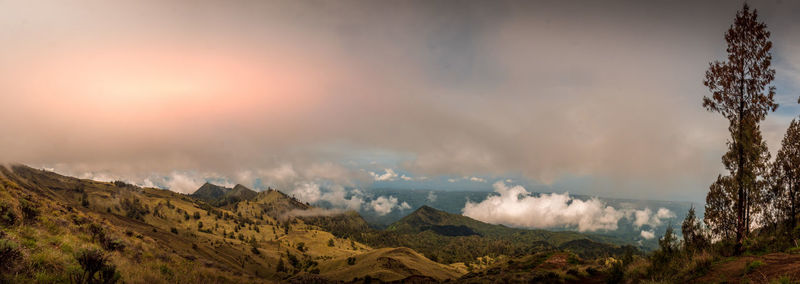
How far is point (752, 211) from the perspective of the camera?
71.7ft

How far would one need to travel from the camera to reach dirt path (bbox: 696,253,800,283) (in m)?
11.4

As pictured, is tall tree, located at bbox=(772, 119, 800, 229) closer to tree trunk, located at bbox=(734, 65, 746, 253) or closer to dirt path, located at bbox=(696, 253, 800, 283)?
tree trunk, located at bbox=(734, 65, 746, 253)

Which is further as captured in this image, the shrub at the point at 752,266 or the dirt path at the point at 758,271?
the shrub at the point at 752,266

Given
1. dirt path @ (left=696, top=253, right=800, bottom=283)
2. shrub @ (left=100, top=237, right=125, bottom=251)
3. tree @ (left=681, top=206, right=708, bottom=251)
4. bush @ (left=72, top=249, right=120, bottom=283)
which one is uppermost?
tree @ (left=681, top=206, right=708, bottom=251)

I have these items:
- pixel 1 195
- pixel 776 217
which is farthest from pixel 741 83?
pixel 1 195

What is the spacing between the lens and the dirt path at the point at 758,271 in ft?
37.3

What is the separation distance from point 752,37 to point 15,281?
134 feet

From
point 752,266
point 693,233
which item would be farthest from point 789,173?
point 752,266

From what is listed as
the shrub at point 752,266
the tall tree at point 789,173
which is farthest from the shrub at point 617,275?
the tall tree at point 789,173

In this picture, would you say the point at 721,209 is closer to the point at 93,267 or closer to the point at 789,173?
the point at 789,173

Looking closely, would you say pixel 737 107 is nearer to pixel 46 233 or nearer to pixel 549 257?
pixel 549 257

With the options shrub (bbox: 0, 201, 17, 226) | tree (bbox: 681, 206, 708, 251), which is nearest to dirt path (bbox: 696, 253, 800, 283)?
tree (bbox: 681, 206, 708, 251)

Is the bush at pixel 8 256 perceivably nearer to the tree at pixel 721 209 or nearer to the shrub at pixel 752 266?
the shrub at pixel 752 266

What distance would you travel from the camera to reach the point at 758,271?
1252 cm
